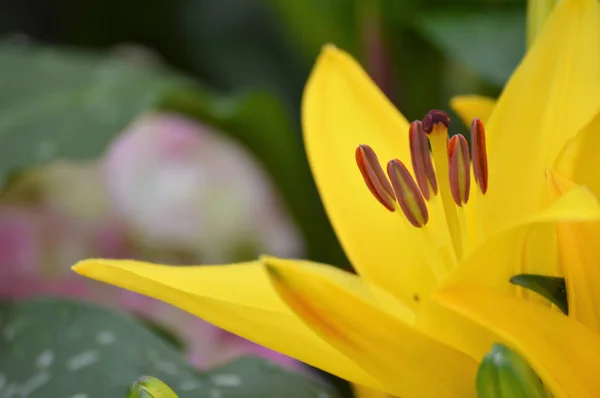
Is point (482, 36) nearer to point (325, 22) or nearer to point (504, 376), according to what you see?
point (325, 22)

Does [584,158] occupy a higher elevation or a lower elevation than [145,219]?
higher

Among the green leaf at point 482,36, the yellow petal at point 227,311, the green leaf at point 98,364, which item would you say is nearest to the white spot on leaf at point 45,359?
the green leaf at point 98,364

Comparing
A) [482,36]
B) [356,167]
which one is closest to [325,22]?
[482,36]

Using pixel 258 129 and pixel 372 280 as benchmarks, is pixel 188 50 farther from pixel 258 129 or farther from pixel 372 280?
pixel 372 280

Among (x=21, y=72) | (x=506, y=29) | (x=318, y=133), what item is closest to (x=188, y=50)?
(x=21, y=72)

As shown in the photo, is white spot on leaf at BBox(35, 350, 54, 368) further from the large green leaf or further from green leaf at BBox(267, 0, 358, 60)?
green leaf at BBox(267, 0, 358, 60)

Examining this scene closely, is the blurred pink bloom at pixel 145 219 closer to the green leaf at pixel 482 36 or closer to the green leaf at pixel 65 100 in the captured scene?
the green leaf at pixel 65 100
